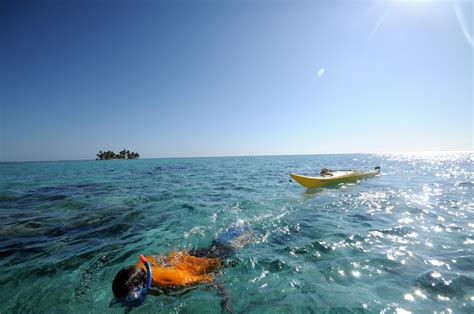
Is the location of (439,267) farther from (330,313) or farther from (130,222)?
(130,222)

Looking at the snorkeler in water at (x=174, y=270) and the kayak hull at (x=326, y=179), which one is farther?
the kayak hull at (x=326, y=179)

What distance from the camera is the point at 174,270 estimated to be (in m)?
4.01

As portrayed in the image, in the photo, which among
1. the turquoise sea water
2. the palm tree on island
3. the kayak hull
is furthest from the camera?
the palm tree on island

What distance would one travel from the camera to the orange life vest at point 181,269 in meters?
3.78

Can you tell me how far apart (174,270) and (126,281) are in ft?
3.19

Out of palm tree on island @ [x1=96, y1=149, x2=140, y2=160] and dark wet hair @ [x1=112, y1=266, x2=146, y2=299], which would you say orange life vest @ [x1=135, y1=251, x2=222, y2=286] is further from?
palm tree on island @ [x1=96, y1=149, x2=140, y2=160]

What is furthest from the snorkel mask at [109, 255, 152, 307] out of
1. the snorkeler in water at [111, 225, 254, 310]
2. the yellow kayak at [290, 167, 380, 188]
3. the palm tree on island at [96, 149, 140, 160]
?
the palm tree on island at [96, 149, 140, 160]

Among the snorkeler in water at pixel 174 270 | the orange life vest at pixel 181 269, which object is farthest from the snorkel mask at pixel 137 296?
the orange life vest at pixel 181 269

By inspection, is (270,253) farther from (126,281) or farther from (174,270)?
(126,281)

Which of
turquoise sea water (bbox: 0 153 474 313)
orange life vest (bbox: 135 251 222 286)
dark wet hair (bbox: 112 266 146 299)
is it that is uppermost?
dark wet hair (bbox: 112 266 146 299)

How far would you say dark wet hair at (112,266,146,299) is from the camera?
3154mm

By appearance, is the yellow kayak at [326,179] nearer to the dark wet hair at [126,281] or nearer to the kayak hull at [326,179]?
the kayak hull at [326,179]

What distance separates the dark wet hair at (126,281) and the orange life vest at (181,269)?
0.41 meters

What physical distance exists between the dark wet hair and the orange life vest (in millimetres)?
414
